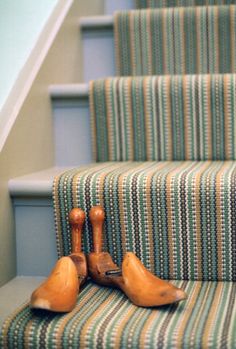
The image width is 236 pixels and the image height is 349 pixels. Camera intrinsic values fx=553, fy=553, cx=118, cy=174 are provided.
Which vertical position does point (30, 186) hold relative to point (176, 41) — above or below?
below

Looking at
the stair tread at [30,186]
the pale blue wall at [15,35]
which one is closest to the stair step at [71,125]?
the pale blue wall at [15,35]

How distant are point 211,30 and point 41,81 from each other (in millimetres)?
494

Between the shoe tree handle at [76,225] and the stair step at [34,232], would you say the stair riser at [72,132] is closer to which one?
the stair step at [34,232]

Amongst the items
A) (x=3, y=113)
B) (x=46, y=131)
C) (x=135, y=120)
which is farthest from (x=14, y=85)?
(x=135, y=120)

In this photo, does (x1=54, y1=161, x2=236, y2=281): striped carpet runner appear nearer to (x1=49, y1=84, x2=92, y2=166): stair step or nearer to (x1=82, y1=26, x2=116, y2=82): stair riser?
(x1=49, y1=84, x2=92, y2=166): stair step

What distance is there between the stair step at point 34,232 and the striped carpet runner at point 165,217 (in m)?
0.05

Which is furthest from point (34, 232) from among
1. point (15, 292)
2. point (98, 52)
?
point (98, 52)

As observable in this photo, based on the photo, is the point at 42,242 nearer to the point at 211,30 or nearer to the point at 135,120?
the point at 135,120

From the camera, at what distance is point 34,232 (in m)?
1.07

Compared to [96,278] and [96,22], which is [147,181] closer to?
[96,278]

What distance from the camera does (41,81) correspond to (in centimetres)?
125

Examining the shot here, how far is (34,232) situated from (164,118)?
0.40 meters

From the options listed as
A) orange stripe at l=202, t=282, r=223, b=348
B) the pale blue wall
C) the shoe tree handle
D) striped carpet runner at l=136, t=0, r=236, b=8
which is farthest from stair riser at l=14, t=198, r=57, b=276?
striped carpet runner at l=136, t=0, r=236, b=8

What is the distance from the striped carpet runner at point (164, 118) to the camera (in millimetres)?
1218
